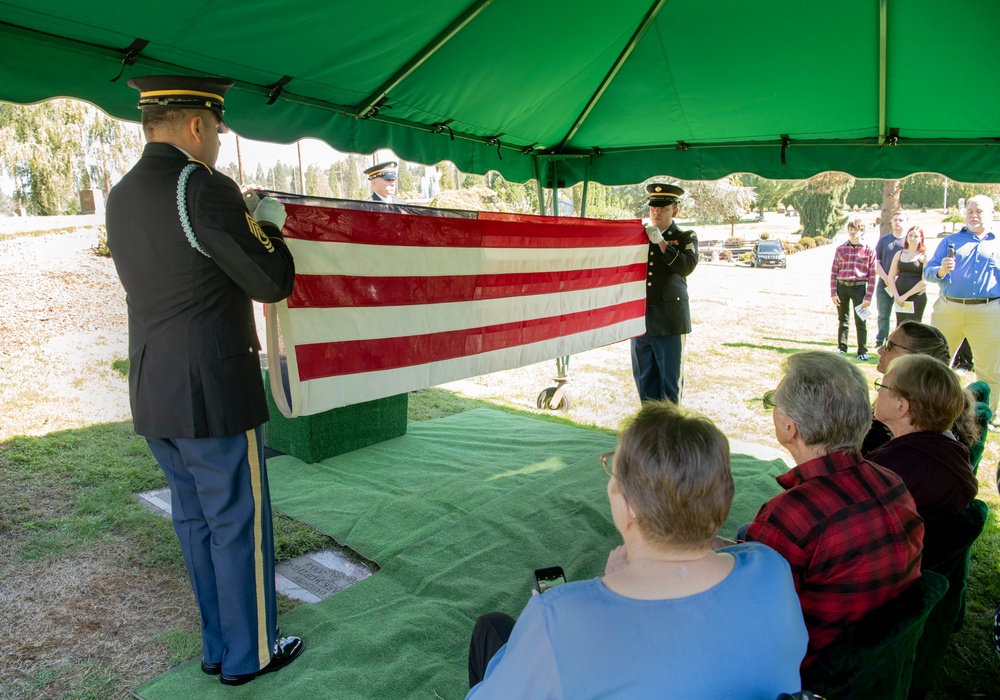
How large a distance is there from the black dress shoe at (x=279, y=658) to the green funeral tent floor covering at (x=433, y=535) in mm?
A: 25

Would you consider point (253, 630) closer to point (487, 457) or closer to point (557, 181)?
point (487, 457)

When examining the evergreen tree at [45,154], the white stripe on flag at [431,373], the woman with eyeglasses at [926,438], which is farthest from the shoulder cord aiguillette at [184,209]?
the evergreen tree at [45,154]

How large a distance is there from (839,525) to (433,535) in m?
2.25

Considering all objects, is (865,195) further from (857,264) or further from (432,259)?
(432,259)

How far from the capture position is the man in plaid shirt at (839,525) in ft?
4.12

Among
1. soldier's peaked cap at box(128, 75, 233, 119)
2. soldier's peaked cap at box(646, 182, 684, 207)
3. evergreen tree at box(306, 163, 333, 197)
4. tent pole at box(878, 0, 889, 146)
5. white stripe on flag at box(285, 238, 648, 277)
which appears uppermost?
evergreen tree at box(306, 163, 333, 197)

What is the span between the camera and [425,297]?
2863 mm

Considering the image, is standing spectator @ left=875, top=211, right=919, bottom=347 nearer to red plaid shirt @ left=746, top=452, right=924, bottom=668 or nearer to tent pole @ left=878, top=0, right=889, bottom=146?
tent pole @ left=878, top=0, right=889, bottom=146

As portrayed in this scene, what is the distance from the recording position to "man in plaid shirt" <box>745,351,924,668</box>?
1.25 metres

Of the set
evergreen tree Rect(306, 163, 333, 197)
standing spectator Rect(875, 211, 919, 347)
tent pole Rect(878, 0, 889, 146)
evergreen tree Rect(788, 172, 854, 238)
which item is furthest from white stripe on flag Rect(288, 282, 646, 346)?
evergreen tree Rect(788, 172, 854, 238)

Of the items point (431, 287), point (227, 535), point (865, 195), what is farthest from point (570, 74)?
point (865, 195)

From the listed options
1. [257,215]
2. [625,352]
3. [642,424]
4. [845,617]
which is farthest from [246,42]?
[625,352]

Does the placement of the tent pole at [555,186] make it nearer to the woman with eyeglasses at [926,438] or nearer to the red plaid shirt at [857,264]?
the woman with eyeglasses at [926,438]

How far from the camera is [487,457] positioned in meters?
4.38
